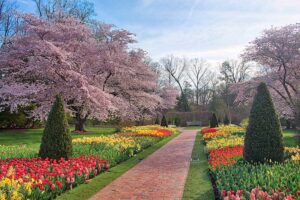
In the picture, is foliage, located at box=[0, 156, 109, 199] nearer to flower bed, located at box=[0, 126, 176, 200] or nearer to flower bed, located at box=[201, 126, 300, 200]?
flower bed, located at box=[0, 126, 176, 200]

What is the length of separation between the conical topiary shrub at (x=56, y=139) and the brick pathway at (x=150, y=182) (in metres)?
1.73

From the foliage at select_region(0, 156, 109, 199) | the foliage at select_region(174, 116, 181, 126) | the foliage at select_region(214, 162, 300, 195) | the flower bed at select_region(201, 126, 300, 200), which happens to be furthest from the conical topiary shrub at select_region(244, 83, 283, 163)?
the foliage at select_region(174, 116, 181, 126)

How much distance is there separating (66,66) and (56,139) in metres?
11.0

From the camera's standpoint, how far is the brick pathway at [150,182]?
6293 millimetres

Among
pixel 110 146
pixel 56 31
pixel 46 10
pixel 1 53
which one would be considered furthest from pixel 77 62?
pixel 46 10

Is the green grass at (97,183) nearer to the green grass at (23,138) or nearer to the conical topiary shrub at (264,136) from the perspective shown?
the conical topiary shrub at (264,136)

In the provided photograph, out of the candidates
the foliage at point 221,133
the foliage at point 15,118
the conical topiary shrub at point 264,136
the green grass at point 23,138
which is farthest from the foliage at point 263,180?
the foliage at point 15,118

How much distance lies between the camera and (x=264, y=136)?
7426mm

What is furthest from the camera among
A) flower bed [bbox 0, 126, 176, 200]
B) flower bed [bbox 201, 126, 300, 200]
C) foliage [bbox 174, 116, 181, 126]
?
foliage [bbox 174, 116, 181, 126]

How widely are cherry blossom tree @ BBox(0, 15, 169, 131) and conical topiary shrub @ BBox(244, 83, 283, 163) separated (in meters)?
11.9

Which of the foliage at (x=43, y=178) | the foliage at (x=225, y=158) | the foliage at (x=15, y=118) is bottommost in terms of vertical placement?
the foliage at (x=43, y=178)

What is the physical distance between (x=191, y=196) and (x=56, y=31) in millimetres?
16346

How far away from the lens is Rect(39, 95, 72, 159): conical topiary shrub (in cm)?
848

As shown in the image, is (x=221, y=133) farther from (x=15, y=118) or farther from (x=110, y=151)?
(x=15, y=118)
